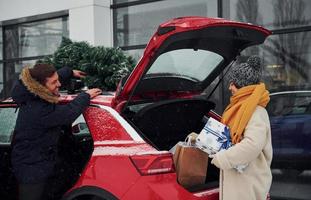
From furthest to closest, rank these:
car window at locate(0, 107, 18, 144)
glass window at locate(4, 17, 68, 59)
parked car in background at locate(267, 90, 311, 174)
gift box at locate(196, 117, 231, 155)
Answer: glass window at locate(4, 17, 68, 59) < parked car in background at locate(267, 90, 311, 174) < car window at locate(0, 107, 18, 144) < gift box at locate(196, 117, 231, 155)

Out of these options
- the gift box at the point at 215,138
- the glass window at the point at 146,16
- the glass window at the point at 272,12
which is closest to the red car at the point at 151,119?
the gift box at the point at 215,138

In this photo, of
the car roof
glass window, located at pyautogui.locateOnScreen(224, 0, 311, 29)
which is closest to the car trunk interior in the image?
the car roof

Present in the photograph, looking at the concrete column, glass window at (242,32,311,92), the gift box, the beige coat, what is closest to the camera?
the beige coat

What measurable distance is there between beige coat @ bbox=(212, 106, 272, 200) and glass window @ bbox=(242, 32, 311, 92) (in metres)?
4.35

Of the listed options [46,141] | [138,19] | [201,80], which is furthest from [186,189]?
[138,19]

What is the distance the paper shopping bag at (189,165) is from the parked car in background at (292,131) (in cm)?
360

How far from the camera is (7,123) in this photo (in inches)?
205

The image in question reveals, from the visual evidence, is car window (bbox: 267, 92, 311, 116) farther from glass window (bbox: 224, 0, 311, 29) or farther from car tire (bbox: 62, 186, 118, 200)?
car tire (bbox: 62, 186, 118, 200)

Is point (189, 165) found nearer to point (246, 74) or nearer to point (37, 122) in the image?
point (246, 74)

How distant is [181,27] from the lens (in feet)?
12.6

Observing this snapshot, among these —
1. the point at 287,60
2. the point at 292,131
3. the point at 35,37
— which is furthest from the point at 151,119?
the point at 35,37

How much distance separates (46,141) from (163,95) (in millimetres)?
1193

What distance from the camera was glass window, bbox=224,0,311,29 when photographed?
8047 mm

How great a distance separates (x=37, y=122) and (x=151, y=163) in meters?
0.99
